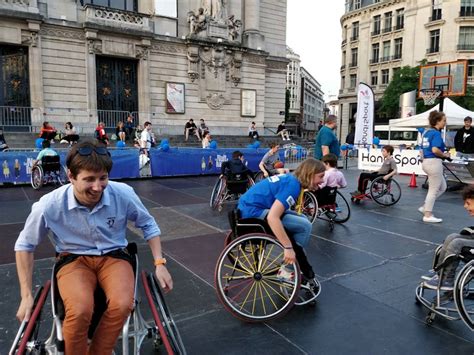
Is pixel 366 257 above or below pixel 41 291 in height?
below

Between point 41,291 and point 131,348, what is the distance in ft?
3.10

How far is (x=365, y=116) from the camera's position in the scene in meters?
16.8

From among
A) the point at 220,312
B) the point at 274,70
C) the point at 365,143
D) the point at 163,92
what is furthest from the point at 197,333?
the point at 274,70

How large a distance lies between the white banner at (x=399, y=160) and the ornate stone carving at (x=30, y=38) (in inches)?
683

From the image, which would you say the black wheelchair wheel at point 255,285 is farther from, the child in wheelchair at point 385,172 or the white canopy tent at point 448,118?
the white canopy tent at point 448,118

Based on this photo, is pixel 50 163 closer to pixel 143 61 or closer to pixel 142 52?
pixel 143 61

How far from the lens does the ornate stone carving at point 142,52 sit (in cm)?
2267

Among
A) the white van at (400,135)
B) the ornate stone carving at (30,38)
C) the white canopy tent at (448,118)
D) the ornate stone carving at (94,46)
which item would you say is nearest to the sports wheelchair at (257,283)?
the white canopy tent at (448,118)

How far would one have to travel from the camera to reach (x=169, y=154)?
42.6 feet

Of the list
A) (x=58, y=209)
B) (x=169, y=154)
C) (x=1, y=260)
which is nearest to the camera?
(x=58, y=209)

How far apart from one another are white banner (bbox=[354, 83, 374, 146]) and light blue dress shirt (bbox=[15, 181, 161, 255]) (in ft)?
52.0

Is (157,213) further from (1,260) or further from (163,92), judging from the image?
(163,92)

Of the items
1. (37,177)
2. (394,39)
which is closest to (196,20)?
(37,177)

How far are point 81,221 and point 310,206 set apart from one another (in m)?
4.78
